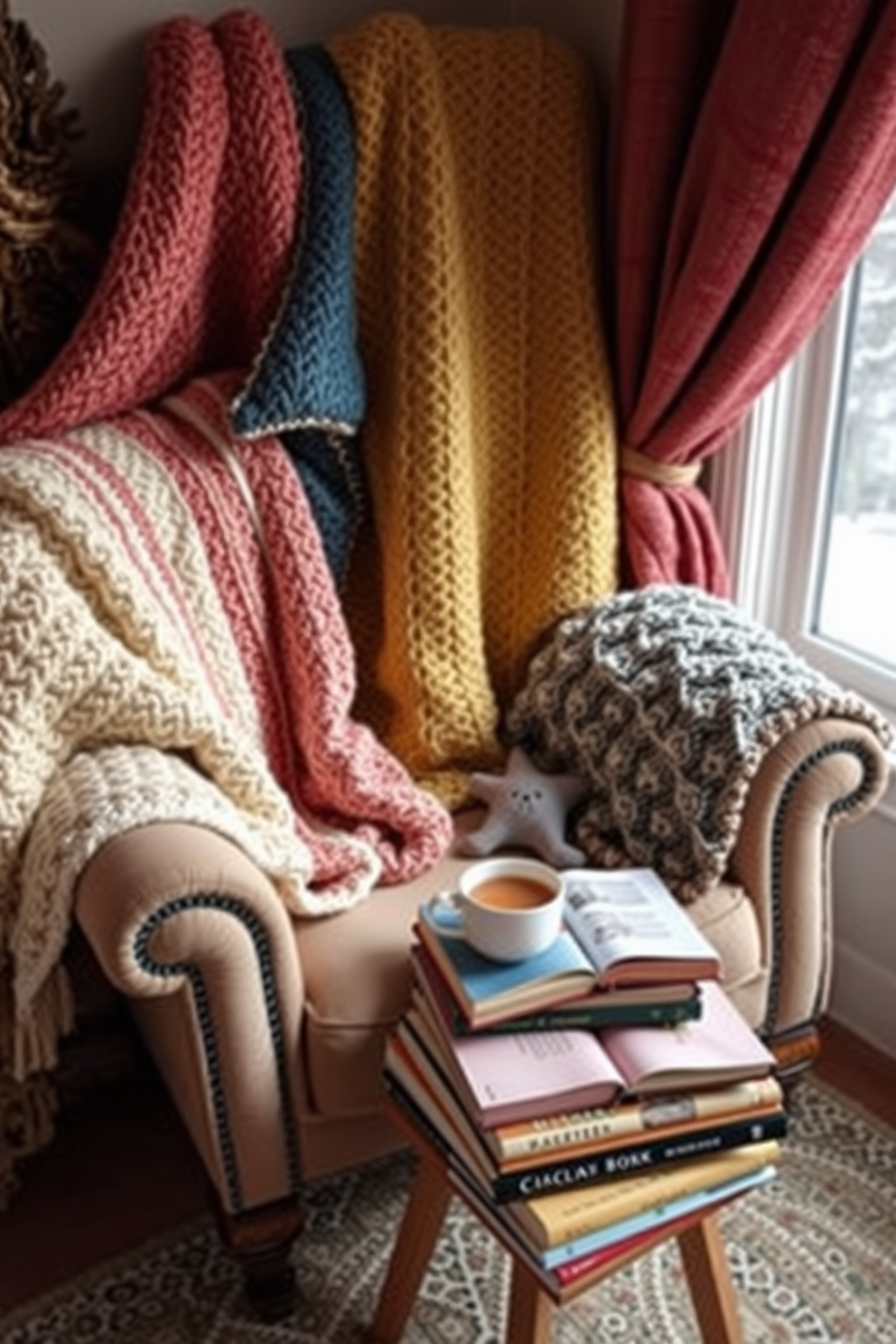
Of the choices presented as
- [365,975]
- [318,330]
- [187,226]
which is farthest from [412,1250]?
[187,226]

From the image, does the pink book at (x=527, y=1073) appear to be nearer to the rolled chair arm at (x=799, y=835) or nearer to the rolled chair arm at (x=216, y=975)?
the rolled chair arm at (x=216, y=975)

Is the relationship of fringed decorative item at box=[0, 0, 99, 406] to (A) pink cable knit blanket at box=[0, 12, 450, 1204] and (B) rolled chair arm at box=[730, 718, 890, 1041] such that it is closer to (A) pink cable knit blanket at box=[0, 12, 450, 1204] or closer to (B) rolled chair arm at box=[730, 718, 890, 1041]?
(A) pink cable knit blanket at box=[0, 12, 450, 1204]

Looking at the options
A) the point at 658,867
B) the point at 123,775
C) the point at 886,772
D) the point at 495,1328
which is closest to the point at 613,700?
the point at 658,867

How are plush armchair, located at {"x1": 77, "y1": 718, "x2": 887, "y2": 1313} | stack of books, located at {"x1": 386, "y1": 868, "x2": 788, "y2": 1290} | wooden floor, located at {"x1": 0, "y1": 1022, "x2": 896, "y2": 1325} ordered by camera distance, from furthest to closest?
wooden floor, located at {"x1": 0, "y1": 1022, "x2": 896, "y2": 1325}, plush armchair, located at {"x1": 77, "y1": 718, "x2": 887, "y2": 1313}, stack of books, located at {"x1": 386, "y1": 868, "x2": 788, "y2": 1290}

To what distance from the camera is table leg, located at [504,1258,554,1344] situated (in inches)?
50.8

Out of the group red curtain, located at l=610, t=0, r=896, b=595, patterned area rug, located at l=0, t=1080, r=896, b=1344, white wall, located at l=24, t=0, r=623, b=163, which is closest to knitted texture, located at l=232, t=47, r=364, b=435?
white wall, located at l=24, t=0, r=623, b=163

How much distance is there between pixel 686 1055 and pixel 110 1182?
2.94 feet

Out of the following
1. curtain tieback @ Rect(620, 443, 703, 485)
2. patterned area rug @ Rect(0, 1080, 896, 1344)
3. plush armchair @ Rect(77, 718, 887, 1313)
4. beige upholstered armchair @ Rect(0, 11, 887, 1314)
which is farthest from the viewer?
curtain tieback @ Rect(620, 443, 703, 485)

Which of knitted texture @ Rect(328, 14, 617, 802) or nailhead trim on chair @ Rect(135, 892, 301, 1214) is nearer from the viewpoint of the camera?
Answer: nailhead trim on chair @ Rect(135, 892, 301, 1214)

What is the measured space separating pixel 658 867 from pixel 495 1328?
22.2 inches

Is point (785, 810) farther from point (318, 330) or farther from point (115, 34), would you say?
point (115, 34)

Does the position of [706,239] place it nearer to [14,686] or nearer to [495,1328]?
[14,686]

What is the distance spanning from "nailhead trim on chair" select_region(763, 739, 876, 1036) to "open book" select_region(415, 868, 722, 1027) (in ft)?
0.83

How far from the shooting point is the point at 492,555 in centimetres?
200
